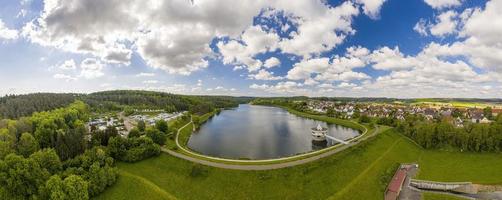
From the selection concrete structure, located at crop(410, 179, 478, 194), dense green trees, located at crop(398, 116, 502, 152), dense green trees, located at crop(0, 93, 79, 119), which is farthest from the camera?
dense green trees, located at crop(0, 93, 79, 119)

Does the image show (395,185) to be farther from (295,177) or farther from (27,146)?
(27,146)

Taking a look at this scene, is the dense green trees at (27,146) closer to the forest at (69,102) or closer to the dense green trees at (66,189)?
the dense green trees at (66,189)

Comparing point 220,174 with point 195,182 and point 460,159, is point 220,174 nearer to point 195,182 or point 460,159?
point 195,182

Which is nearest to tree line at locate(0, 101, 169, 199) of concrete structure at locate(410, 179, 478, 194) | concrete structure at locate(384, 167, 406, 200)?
concrete structure at locate(384, 167, 406, 200)

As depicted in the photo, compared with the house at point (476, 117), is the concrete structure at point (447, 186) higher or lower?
lower

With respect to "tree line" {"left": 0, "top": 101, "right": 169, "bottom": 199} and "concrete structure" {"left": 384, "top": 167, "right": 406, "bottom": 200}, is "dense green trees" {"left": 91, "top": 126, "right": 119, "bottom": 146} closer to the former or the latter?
"tree line" {"left": 0, "top": 101, "right": 169, "bottom": 199}

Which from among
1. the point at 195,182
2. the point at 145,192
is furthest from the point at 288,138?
the point at 145,192

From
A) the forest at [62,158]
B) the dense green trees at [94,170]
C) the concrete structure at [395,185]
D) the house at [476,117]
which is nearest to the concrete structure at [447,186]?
the concrete structure at [395,185]

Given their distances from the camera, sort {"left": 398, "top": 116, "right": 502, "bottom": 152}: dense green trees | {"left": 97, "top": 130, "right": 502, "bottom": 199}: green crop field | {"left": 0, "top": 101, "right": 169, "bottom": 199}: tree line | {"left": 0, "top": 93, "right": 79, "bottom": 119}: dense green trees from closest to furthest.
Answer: {"left": 0, "top": 101, "right": 169, "bottom": 199}: tree line < {"left": 97, "top": 130, "right": 502, "bottom": 199}: green crop field < {"left": 398, "top": 116, "right": 502, "bottom": 152}: dense green trees < {"left": 0, "top": 93, "right": 79, "bottom": 119}: dense green trees
